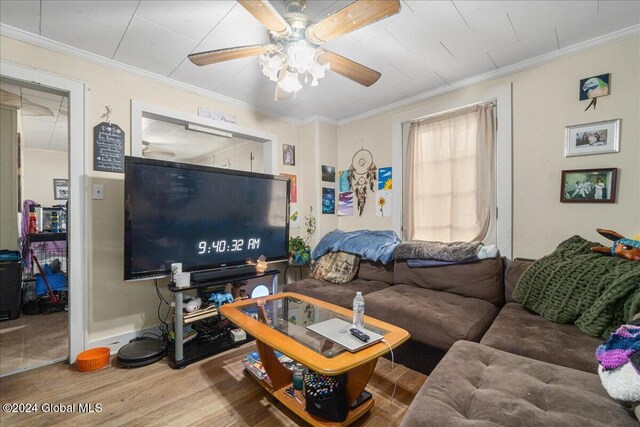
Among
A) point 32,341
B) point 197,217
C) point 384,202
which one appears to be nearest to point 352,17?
point 197,217

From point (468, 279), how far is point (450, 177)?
1.02 m

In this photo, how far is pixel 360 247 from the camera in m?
2.88

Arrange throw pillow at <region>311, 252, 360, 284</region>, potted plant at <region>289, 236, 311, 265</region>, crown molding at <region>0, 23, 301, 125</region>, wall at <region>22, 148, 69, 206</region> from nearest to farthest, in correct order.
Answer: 1. crown molding at <region>0, 23, 301, 125</region>
2. throw pillow at <region>311, 252, 360, 284</region>
3. potted plant at <region>289, 236, 311, 265</region>
4. wall at <region>22, 148, 69, 206</region>

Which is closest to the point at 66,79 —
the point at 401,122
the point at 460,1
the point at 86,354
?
the point at 86,354

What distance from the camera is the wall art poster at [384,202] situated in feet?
10.3

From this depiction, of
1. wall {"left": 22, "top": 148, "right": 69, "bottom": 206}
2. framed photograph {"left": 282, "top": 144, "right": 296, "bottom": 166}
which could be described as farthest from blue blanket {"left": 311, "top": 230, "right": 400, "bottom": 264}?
wall {"left": 22, "top": 148, "right": 69, "bottom": 206}

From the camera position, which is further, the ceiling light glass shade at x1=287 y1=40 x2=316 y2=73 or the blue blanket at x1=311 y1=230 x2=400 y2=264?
the blue blanket at x1=311 y1=230 x2=400 y2=264

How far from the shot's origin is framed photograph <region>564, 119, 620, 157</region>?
190 centimetres

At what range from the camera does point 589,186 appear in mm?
1979

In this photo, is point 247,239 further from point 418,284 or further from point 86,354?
point 418,284

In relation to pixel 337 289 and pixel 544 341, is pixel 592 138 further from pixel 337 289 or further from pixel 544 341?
pixel 337 289

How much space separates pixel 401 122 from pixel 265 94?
150 centimetres

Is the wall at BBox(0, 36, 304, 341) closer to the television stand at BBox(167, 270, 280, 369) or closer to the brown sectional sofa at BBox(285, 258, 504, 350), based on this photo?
the television stand at BBox(167, 270, 280, 369)

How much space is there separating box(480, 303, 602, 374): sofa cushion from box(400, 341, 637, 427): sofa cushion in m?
0.19
